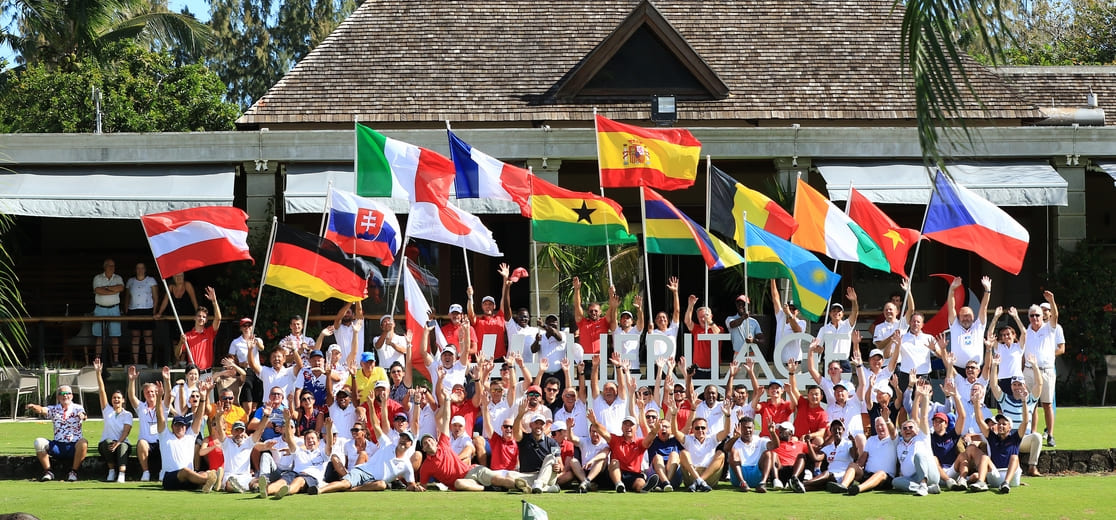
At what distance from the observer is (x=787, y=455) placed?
47.5ft

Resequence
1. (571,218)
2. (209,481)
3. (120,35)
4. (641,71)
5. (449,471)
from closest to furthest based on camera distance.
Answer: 1. (209,481)
2. (449,471)
3. (571,218)
4. (641,71)
5. (120,35)

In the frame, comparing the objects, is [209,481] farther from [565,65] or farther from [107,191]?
[565,65]

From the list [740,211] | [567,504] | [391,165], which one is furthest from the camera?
[740,211]

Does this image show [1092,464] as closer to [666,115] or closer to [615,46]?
[666,115]

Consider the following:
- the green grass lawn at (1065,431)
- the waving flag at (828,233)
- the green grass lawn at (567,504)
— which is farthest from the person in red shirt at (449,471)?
the waving flag at (828,233)

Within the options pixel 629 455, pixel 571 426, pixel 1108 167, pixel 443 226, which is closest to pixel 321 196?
pixel 443 226

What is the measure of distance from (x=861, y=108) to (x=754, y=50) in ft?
8.57

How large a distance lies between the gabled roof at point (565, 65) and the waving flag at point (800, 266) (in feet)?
23.5

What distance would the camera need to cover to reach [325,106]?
23688mm

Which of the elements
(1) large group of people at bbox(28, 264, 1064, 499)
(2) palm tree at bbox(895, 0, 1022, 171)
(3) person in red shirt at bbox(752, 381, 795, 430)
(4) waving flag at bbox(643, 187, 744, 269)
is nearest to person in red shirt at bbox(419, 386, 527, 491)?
(1) large group of people at bbox(28, 264, 1064, 499)

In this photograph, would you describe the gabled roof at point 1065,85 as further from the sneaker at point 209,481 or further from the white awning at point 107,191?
the sneaker at point 209,481

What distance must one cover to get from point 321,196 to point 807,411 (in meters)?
7.59

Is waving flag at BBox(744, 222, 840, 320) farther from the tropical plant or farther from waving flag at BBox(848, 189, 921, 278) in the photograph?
the tropical plant

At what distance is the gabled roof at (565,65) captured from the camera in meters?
23.6
